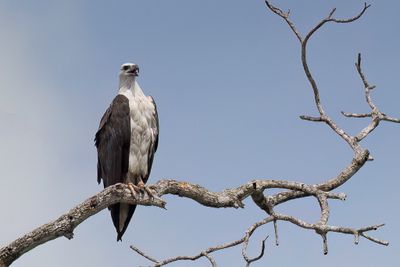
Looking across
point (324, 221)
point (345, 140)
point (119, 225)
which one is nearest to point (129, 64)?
point (119, 225)

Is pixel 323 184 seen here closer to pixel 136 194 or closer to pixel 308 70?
pixel 308 70

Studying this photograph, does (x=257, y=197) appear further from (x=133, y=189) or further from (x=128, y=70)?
(x=128, y=70)

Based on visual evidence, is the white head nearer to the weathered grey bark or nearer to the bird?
the bird

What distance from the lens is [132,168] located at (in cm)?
862

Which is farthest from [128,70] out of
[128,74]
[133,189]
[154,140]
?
[133,189]

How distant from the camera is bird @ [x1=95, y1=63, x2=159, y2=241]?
8555 millimetres

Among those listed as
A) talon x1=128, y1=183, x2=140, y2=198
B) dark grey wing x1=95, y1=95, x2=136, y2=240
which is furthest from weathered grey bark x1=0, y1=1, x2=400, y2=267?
dark grey wing x1=95, y1=95, x2=136, y2=240

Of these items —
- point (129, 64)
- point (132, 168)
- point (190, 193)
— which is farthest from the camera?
point (129, 64)

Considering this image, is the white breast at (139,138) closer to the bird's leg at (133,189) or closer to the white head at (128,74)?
the white head at (128,74)

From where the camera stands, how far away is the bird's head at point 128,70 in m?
9.48

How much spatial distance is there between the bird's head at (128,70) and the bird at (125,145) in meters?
0.54

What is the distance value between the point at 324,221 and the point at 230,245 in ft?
3.37

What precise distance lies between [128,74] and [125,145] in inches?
50.9

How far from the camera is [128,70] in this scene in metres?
9.52
